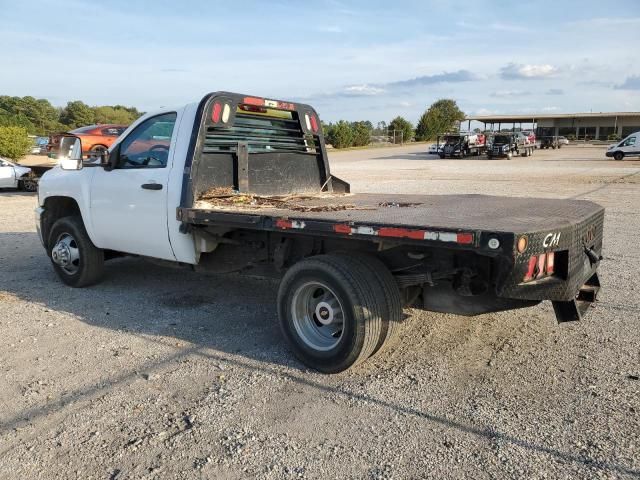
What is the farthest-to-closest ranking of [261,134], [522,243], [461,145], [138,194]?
[461,145]
[261,134]
[138,194]
[522,243]

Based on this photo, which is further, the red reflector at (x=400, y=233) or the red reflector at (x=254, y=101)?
the red reflector at (x=254, y=101)

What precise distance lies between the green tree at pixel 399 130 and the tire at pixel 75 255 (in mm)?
66410

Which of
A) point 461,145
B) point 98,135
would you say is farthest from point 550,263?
point 461,145

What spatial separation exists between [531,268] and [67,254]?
5.22m

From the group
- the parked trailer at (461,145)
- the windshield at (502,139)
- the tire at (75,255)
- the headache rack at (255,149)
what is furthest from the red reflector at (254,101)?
the windshield at (502,139)

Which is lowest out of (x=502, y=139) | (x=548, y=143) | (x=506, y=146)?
(x=506, y=146)

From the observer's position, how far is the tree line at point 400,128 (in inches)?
2303

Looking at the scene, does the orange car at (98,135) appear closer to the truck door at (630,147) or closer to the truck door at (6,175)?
the truck door at (6,175)

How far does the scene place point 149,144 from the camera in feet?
18.7

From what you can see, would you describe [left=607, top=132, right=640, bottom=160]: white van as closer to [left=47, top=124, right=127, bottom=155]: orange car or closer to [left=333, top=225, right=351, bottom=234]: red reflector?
[left=47, top=124, right=127, bottom=155]: orange car

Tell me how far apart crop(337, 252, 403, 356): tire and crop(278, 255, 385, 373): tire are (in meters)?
0.03

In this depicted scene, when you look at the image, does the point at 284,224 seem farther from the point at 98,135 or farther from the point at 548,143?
the point at 548,143

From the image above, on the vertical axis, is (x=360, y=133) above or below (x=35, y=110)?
below

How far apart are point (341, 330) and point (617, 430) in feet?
6.28
